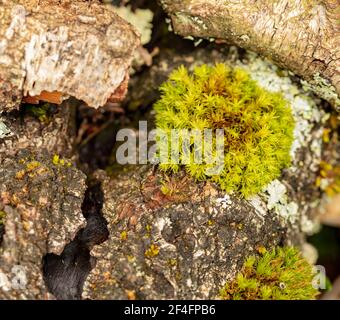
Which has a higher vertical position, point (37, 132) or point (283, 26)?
point (283, 26)

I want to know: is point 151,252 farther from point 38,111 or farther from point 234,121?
point 38,111

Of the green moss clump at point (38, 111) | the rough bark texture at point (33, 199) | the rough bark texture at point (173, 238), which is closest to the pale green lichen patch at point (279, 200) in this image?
the rough bark texture at point (173, 238)

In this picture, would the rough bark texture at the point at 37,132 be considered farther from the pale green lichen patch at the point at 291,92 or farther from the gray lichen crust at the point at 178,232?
the pale green lichen patch at the point at 291,92

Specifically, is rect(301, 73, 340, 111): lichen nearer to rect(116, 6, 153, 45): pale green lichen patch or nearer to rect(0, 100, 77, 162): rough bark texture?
rect(116, 6, 153, 45): pale green lichen patch

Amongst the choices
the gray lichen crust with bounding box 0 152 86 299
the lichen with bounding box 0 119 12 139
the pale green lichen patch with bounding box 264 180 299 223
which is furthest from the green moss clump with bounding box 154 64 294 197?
the lichen with bounding box 0 119 12 139

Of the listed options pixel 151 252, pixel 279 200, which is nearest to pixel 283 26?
pixel 279 200

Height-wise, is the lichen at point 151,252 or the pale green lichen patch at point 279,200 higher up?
the pale green lichen patch at point 279,200
